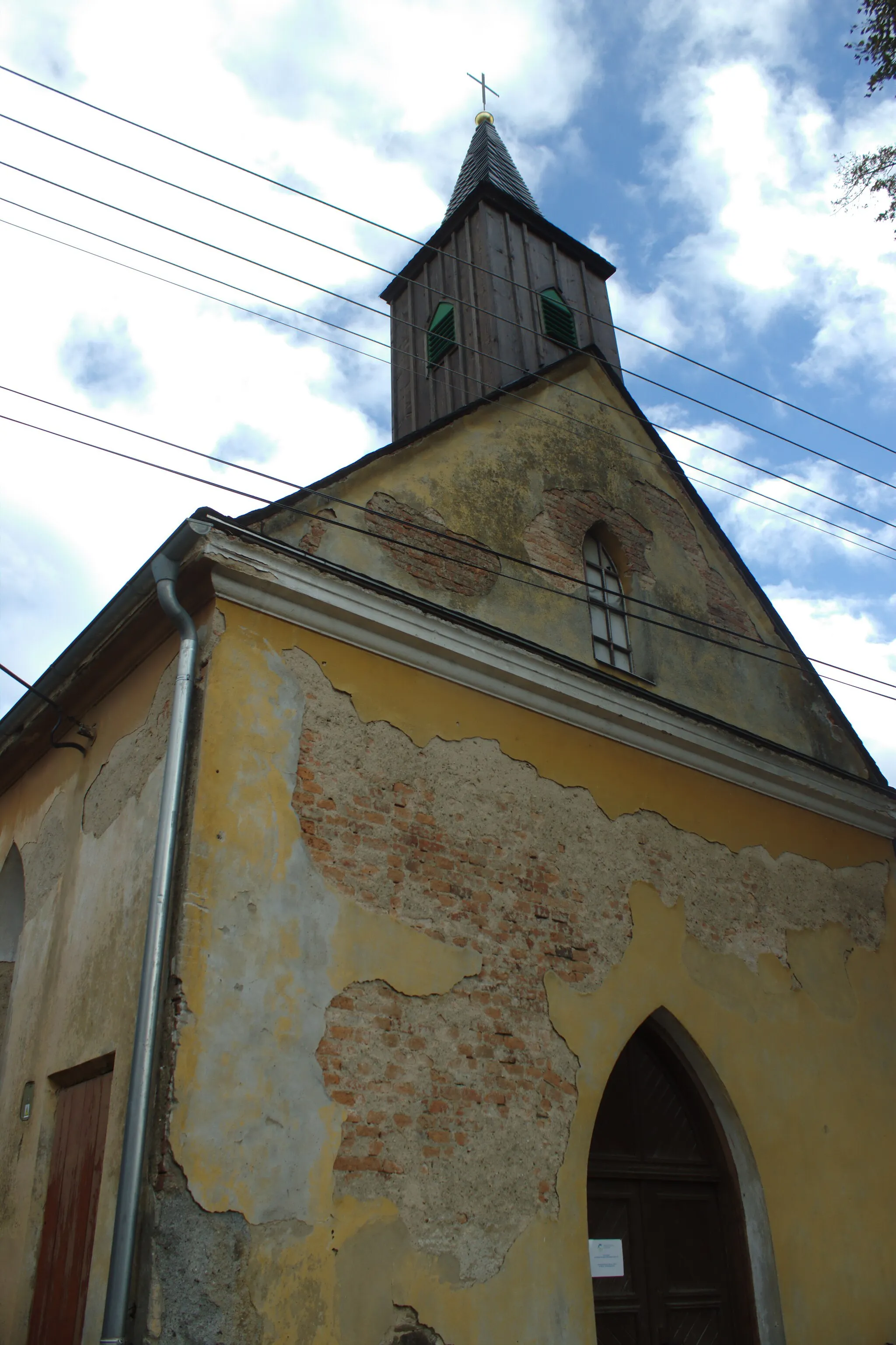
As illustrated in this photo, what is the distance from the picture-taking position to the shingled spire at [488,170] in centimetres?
1401

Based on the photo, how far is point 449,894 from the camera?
632cm

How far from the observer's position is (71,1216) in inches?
222

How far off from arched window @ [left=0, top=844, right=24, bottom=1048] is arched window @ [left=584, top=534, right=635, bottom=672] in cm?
487

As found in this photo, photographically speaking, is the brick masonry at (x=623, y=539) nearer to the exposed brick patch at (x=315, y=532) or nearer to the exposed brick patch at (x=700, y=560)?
the exposed brick patch at (x=700, y=560)

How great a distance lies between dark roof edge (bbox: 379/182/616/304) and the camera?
1241 cm

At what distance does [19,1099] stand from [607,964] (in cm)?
379

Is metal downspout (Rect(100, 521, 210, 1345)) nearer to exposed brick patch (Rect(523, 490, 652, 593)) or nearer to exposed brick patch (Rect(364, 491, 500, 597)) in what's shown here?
exposed brick patch (Rect(364, 491, 500, 597))

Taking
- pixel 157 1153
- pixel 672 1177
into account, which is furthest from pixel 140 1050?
pixel 672 1177

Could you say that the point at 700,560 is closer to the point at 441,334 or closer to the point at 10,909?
the point at 441,334

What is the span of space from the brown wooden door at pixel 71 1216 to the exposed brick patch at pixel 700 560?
6.57 m

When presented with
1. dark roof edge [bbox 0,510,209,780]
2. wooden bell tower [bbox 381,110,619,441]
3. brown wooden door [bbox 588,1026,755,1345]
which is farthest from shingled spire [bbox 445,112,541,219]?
brown wooden door [bbox 588,1026,755,1345]

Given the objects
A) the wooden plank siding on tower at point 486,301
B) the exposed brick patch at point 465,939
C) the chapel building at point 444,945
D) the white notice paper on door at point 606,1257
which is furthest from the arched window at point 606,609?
the white notice paper on door at point 606,1257

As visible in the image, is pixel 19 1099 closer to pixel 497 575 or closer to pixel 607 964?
pixel 607 964

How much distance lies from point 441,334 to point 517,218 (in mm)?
1746
